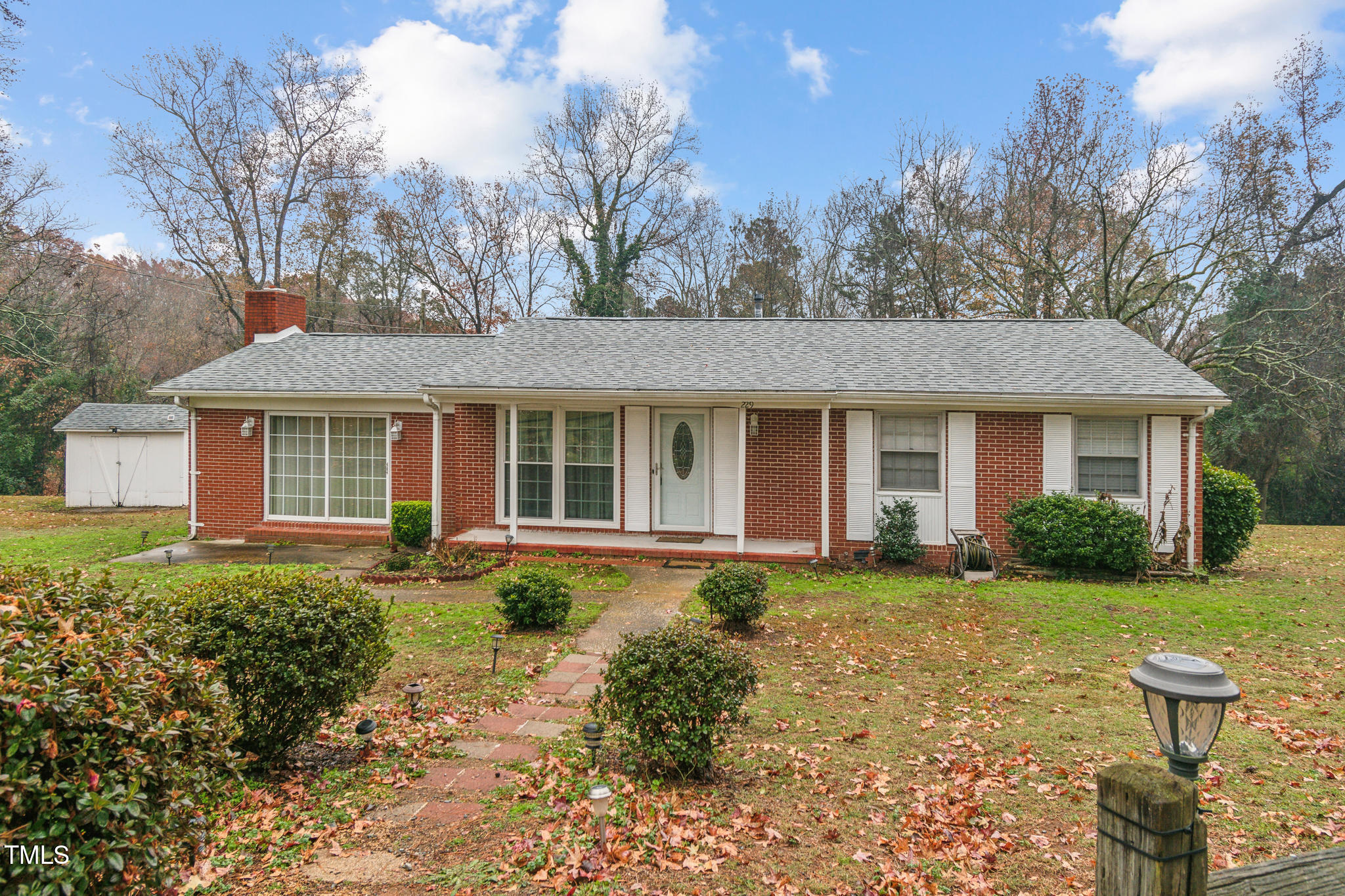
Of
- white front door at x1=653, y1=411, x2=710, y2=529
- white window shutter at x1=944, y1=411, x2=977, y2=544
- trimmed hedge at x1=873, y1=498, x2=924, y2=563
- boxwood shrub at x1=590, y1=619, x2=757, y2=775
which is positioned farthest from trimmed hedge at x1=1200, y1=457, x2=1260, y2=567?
boxwood shrub at x1=590, y1=619, x2=757, y2=775

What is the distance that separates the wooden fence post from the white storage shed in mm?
22897

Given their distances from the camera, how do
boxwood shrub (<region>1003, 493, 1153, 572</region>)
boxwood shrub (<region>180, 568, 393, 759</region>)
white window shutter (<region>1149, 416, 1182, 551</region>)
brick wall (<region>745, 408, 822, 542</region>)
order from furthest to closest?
brick wall (<region>745, 408, 822, 542</region>), white window shutter (<region>1149, 416, 1182, 551</region>), boxwood shrub (<region>1003, 493, 1153, 572</region>), boxwood shrub (<region>180, 568, 393, 759</region>)

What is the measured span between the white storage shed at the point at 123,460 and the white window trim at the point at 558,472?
12379 millimetres

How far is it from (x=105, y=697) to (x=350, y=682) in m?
2.30

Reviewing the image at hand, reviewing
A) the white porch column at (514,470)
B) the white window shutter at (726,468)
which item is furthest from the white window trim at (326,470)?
the white window shutter at (726,468)

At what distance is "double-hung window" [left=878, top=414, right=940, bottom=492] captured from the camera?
11.7 m

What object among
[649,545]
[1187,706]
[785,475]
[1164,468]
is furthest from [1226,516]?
[1187,706]

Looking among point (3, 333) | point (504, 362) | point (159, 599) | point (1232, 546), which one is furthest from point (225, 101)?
point (1232, 546)

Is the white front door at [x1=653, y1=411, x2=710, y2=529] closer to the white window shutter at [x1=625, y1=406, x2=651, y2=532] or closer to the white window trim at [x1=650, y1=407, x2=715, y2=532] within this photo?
the white window trim at [x1=650, y1=407, x2=715, y2=532]

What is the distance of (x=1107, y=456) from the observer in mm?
11398

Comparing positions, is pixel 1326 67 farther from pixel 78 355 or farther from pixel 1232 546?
pixel 78 355

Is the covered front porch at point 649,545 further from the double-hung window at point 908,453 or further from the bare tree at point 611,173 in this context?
the bare tree at point 611,173

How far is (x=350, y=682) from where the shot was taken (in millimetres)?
4410

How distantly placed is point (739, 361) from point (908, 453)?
134 inches
